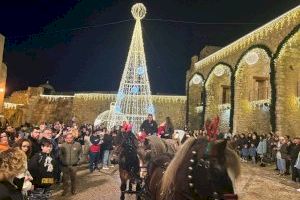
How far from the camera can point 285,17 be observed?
18766 millimetres

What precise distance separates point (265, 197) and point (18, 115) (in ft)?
134

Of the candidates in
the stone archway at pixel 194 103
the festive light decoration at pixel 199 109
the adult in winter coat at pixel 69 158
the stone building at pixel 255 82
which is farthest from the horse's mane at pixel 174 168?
the stone archway at pixel 194 103

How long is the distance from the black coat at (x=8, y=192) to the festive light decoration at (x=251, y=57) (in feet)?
66.7

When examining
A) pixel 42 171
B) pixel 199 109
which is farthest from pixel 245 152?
pixel 42 171

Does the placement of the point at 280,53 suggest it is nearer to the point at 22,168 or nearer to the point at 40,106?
the point at 22,168

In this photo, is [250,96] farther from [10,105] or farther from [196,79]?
[10,105]

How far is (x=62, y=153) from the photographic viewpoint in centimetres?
992

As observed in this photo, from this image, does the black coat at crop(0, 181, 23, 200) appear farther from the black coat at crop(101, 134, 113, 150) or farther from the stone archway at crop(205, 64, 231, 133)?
the stone archway at crop(205, 64, 231, 133)

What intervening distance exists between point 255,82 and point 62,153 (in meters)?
17.9

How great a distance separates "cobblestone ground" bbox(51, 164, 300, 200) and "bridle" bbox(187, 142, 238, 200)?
538 cm

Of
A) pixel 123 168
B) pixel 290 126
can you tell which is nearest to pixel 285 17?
pixel 290 126

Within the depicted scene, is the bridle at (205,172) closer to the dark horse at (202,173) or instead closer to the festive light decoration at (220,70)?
the dark horse at (202,173)

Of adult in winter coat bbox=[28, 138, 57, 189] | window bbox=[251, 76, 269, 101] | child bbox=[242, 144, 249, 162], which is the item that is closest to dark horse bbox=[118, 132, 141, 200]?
adult in winter coat bbox=[28, 138, 57, 189]

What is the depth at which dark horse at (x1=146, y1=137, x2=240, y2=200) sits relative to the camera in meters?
3.26
